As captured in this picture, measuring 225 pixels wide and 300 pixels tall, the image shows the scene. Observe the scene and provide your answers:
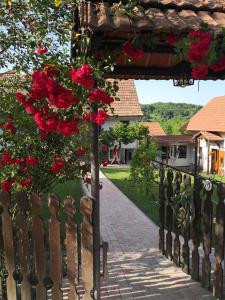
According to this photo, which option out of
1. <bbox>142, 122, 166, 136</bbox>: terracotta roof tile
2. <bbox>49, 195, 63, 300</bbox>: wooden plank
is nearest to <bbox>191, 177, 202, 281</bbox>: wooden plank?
<bbox>49, 195, 63, 300</bbox>: wooden plank

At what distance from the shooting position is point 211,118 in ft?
101

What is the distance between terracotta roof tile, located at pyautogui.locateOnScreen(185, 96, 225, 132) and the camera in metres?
28.8

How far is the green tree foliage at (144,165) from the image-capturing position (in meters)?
14.2

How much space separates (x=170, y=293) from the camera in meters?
4.66

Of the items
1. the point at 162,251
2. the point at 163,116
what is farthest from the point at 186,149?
the point at 163,116

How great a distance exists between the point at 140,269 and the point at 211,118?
89.7 feet

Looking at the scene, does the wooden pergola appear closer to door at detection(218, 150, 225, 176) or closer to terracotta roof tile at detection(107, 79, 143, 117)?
door at detection(218, 150, 225, 176)

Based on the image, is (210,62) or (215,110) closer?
(210,62)

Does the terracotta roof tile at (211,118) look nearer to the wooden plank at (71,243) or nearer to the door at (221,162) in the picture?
the door at (221,162)

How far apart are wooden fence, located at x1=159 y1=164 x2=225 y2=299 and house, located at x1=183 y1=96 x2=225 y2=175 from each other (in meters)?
20.3

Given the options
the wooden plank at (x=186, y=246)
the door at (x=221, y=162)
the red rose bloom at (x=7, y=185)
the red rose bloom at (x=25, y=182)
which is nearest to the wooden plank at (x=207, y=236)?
the wooden plank at (x=186, y=246)

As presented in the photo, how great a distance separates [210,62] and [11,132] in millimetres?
3800

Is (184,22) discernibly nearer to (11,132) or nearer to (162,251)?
(11,132)

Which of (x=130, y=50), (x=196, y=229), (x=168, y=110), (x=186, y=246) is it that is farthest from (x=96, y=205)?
(x=168, y=110)
